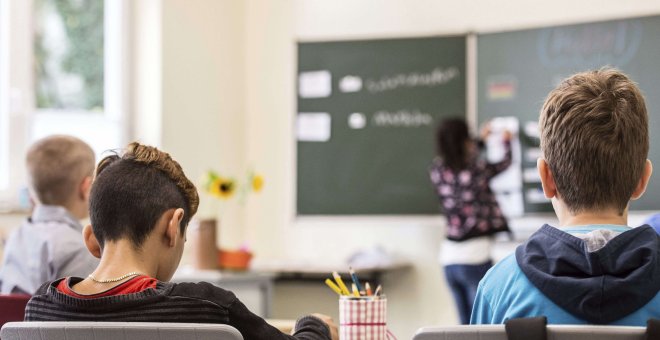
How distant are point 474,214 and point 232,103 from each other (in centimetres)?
194

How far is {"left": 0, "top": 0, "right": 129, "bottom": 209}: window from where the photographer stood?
17.0 ft

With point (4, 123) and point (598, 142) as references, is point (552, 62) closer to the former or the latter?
point (4, 123)

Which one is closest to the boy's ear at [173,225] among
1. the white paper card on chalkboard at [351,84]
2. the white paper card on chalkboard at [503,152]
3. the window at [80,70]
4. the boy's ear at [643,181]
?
the boy's ear at [643,181]

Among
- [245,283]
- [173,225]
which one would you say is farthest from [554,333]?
[245,283]

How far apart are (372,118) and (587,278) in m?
4.31

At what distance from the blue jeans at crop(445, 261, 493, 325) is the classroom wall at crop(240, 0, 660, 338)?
1.29ft

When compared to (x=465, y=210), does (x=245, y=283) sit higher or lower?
lower

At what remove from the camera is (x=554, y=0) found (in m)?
5.30

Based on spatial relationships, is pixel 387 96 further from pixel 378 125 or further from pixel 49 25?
pixel 49 25

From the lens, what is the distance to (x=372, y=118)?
18.8 feet

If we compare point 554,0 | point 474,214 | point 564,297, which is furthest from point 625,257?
point 554,0

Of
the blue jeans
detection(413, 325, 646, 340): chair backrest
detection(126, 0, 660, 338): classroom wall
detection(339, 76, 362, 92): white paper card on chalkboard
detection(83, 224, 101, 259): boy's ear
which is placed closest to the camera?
detection(413, 325, 646, 340): chair backrest

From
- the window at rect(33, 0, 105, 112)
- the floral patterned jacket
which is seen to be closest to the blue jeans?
the floral patterned jacket

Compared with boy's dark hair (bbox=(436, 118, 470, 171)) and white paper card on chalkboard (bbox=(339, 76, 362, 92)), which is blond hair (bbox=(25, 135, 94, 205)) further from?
white paper card on chalkboard (bbox=(339, 76, 362, 92))
